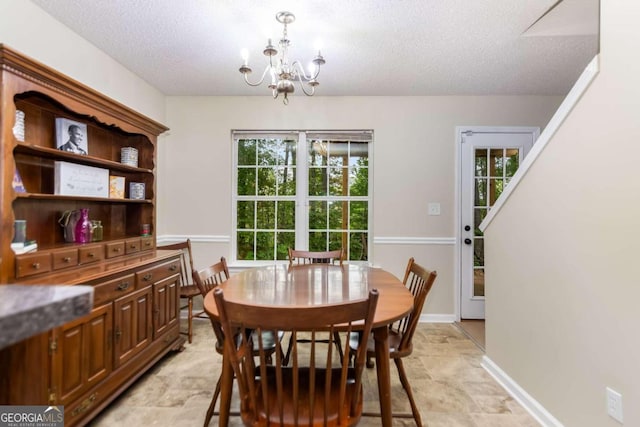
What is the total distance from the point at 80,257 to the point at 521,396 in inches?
112

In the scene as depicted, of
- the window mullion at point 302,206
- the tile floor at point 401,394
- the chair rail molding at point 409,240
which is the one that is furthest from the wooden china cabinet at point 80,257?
the chair rail molding at point 409,240

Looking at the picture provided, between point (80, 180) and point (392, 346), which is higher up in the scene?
point (80, 180)

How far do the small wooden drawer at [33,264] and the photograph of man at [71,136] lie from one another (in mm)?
743

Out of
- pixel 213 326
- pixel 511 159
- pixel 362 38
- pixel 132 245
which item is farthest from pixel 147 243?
pixel 511 159

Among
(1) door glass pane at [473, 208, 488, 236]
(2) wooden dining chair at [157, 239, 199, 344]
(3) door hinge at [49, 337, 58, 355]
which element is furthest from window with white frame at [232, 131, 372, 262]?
(3) door hinge at [49, 337, 58, 355]

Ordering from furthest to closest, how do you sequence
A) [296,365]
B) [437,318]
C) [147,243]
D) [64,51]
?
1. [437,318]
2. [147,243]
3. [64,51]
4. [296,365]

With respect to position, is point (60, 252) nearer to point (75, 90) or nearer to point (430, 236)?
point (75, 90)

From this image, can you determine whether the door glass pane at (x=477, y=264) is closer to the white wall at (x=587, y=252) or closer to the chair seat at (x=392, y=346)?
the white wall at (x=587, y=252)

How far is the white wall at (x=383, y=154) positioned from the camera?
333 cm

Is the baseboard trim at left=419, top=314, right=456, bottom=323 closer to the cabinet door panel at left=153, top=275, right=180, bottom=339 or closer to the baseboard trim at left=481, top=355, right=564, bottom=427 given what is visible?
the baseboard trim at left=481, top=355, right=564, bottom=427

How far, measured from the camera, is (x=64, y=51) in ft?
6.97

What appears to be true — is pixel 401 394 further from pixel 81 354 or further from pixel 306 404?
pixel 81 354

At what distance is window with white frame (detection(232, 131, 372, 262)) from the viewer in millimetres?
3453

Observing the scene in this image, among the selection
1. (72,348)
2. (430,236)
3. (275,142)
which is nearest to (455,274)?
(430,236)
